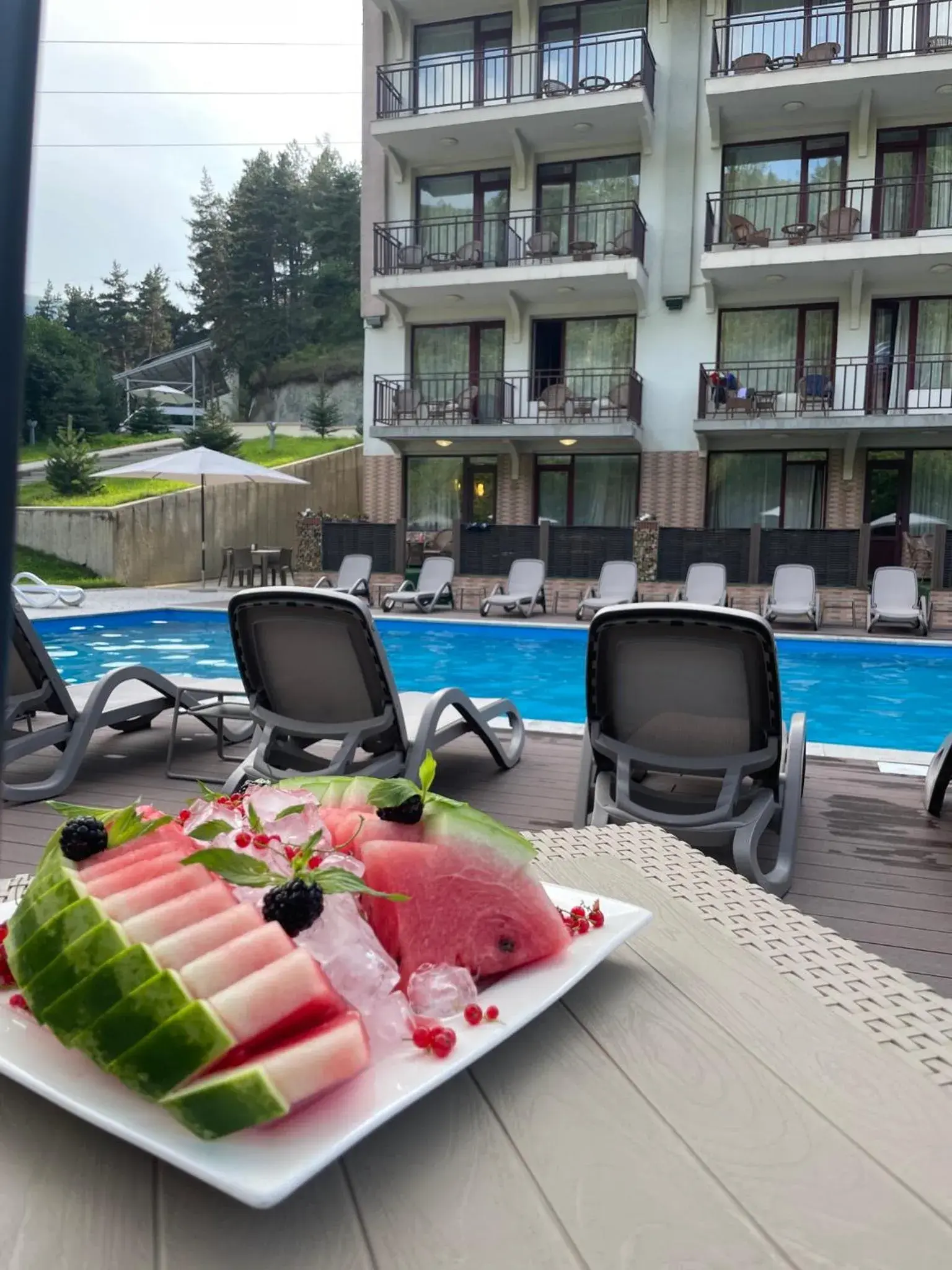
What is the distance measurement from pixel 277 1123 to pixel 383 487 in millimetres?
19549

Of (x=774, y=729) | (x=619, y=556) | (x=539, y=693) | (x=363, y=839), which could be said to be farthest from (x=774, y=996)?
(x=619, y=556)

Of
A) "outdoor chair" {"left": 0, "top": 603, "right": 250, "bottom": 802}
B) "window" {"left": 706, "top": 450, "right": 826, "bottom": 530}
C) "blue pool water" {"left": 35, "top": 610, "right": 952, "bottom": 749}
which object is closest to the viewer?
"outdoor chair" {"left": 0, "top": 603, "right": 250, "bottom": 802}

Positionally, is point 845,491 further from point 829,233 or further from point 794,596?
point 829,233

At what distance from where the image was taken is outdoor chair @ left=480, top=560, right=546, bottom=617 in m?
15.4

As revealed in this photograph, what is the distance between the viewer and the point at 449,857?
1.04 meters

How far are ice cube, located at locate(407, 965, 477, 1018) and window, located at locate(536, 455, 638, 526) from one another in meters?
18.1

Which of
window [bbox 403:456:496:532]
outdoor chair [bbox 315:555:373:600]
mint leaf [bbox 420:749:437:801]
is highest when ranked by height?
window [bbox 403:456:496:532]

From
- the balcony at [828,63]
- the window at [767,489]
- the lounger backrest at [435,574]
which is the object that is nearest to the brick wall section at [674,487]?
the window at [767,489]

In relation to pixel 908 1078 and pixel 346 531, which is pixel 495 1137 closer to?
pixel 908 1078

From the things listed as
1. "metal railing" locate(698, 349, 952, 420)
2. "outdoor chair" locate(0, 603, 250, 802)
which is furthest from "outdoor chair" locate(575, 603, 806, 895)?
"metal railing" locate(698, 349, 952, 420)

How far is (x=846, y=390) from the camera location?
17.0 m

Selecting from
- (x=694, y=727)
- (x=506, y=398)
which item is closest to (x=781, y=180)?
(x=506, y=398)

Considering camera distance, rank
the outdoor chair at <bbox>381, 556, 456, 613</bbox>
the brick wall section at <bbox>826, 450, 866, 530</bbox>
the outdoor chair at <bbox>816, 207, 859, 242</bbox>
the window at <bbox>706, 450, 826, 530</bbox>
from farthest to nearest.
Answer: the window at <bbox>706, 450, 826, 530</bbox>, the brick wall section at <bbox>826, 450, 866, 530</bbox>, the outdoor chair at <bbox>816, 207, 859, 242</bbox>, the outdoor chair at <bbox>381, 556, 456, 613</bbox>

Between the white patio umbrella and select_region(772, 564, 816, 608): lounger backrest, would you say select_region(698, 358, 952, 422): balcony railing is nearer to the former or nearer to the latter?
select_region(772, 564, 816, 608): lounger backrest
